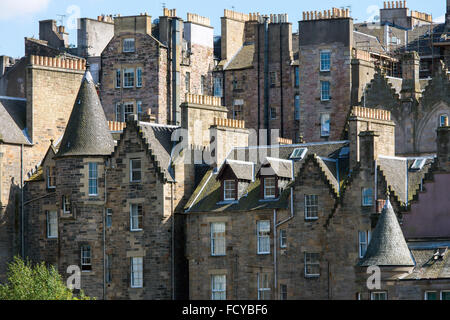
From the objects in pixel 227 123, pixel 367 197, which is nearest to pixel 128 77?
pixel 227 123

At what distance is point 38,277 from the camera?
74938mm

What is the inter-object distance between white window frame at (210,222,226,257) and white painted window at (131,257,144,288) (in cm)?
394

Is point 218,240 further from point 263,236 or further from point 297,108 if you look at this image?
point 297,108

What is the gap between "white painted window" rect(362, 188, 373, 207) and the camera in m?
72.2

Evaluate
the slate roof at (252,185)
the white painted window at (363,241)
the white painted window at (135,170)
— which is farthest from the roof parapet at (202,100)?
the white painted window at (363,241)

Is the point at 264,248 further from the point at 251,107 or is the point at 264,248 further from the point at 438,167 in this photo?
the point at 251,107

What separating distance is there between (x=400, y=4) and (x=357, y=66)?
21.8 metres

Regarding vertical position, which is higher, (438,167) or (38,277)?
(438,167)

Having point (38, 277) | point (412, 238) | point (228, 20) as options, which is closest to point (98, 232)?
point (38, 277)

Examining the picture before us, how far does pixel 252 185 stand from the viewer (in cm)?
7688

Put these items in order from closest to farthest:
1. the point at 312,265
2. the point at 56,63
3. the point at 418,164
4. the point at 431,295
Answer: the point at 431,295 → the point at 312,265 → the point at 418,164 → the point at 56,63

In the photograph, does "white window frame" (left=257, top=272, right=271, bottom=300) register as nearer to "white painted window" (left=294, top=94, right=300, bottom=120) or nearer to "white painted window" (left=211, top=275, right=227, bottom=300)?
"white painted window" (left=211, top=275, right=227, bottom=300)

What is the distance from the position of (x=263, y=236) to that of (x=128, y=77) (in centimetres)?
3005

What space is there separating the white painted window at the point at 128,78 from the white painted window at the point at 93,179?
902 inches
